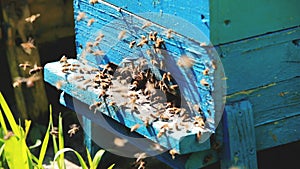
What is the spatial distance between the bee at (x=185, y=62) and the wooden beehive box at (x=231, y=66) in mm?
16

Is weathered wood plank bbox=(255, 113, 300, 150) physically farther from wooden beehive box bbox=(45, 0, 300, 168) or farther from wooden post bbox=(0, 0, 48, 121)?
wooden post bbox=(0, 0, 48, 121)

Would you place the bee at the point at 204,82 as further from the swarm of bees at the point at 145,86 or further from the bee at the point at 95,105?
the bee at the point at 95,105

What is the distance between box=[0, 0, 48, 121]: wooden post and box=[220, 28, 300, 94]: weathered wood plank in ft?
5.92

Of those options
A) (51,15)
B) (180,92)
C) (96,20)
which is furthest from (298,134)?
(51,15)

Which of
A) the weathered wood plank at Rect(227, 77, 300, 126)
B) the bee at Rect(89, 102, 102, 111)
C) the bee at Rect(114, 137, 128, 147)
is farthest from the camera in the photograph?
the bee at Rect(114, 137, 128, 147)

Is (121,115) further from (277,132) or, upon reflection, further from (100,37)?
(277,132)

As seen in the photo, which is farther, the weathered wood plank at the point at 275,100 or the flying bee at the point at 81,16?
the flying bee at the point at 81,16

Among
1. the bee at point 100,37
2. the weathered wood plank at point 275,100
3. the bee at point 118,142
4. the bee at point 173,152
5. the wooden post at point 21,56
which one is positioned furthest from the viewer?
the wooden post at point 21,56

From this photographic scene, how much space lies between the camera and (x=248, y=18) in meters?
2.50

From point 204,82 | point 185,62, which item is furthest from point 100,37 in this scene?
point 204,82

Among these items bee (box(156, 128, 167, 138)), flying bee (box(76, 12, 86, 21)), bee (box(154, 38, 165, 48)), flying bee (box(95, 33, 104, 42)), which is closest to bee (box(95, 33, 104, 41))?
flying bee (box(95, 33, 104, 42))

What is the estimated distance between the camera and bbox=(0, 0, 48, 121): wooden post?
402cm

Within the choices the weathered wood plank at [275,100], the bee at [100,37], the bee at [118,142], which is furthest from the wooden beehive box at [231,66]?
the bee at [118,142]

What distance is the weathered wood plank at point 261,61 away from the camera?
254 cm
